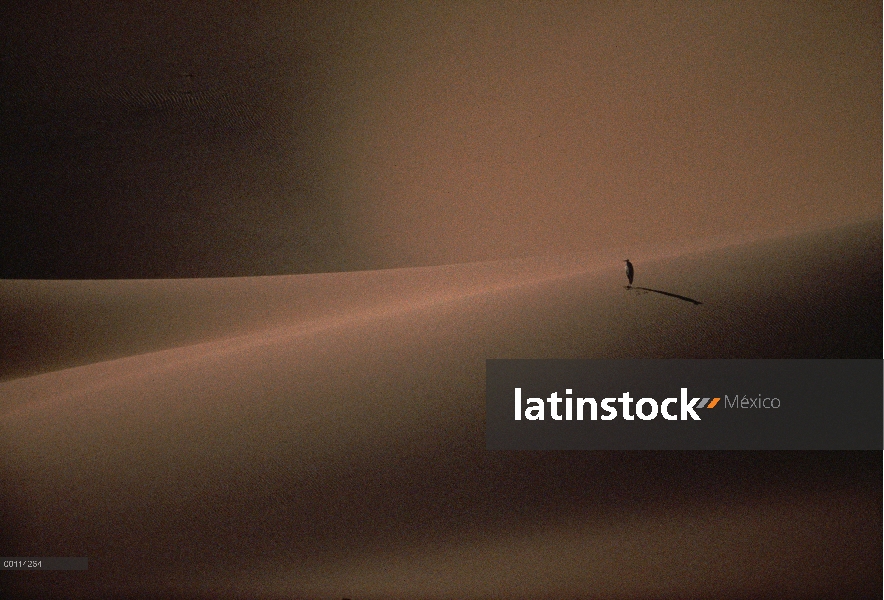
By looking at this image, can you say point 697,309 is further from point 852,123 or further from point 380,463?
point 380,463

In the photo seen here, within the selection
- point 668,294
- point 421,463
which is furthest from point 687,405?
point 421,463

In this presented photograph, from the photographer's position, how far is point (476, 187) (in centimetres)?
419

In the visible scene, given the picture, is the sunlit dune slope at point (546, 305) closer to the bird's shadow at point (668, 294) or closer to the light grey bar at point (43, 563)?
the bird's shadow at point (668, 294)

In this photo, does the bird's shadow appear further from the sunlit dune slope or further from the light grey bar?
the light grey bar

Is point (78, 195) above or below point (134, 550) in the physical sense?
above

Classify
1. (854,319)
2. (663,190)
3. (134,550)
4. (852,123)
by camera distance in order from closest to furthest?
1. (134,550)
2. (854,319)
3. (852,123)
4. (663,190)

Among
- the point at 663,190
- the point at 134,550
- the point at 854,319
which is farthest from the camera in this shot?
the point at 663,190

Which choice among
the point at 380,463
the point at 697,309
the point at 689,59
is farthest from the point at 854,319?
the point at 380,463

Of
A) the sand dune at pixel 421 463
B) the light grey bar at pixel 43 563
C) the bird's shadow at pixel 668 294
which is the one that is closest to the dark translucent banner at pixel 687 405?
the sand dune at pixel 421 463

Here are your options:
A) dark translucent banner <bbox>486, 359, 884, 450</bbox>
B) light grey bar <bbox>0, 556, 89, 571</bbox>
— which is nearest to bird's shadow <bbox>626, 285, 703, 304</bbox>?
dark translucent banner <bbox>486, 359, 884, 450</bbox>

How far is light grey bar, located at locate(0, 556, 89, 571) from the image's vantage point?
121 inches

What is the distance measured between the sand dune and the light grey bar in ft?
0.12

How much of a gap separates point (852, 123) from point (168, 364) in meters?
4.48

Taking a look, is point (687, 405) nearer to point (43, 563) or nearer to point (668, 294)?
point (668, 294)
